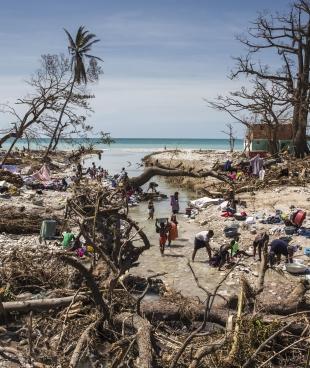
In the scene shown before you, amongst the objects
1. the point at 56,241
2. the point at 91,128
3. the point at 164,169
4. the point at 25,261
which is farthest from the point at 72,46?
the point at 164,169

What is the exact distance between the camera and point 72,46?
2914 cm

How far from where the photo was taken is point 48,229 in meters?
13.1

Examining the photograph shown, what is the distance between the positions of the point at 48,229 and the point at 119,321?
639 cm

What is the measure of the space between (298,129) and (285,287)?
864 inches

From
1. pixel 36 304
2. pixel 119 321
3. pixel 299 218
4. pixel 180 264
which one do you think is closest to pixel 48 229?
pixel 180 264

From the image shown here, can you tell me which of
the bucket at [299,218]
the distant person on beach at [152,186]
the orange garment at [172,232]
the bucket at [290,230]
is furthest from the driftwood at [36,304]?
the distant person on beach at [152,186]

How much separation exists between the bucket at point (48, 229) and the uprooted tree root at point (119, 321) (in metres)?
3.33

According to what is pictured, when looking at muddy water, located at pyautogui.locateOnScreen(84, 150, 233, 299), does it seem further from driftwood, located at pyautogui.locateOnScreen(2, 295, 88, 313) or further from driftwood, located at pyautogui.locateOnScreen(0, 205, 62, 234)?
driftwood, located at pyautogui.locateOnScreen(0, 205, 62, 234)

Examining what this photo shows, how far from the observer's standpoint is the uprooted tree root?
6.30m

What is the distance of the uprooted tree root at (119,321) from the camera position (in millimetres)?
6305

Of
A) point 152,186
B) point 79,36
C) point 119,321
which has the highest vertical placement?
point 79,36

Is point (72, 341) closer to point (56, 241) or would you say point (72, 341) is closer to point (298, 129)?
point (56, 241)

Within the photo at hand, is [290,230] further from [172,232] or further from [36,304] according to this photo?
[36,304]

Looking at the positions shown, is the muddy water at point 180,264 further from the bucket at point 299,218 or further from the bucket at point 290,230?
the bucket at point 299,218
